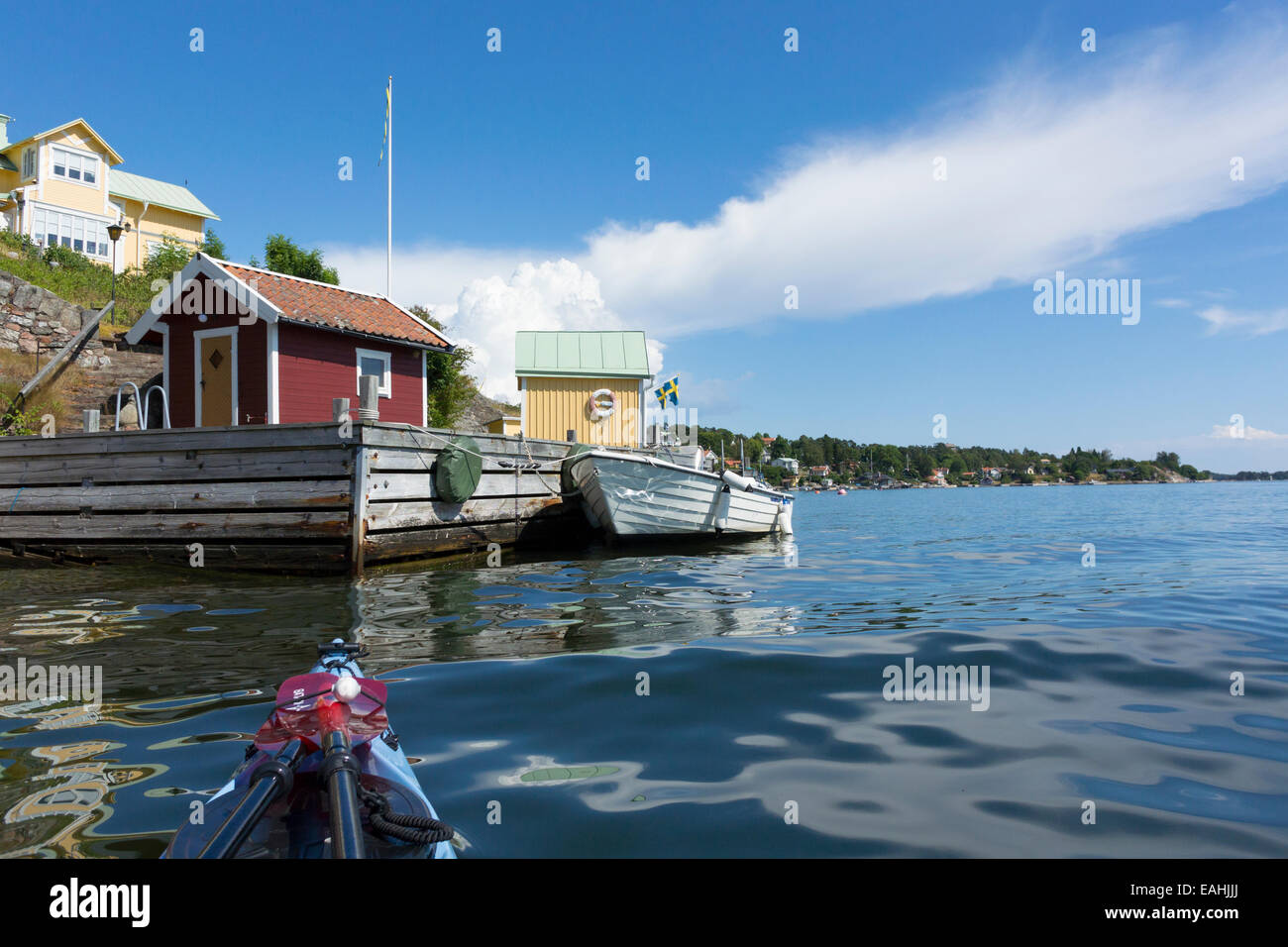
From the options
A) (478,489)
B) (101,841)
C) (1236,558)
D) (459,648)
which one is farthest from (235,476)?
(1236,558)

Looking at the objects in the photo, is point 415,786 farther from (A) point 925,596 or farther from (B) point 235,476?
(B) point 235,476

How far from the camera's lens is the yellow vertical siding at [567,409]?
24.9 meters

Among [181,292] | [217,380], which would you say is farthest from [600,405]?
[181,292]

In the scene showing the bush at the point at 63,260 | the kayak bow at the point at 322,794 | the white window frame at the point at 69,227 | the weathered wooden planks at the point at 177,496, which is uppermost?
the white window frame at the point at 69,227

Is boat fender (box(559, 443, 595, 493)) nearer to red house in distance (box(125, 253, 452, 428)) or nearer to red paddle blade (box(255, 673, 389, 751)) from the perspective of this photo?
red house in distance (box(125, 253, 452, 428))

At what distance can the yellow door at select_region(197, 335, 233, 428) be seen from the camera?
49.4 ft

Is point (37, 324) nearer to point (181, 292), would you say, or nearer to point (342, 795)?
point (181, 292)

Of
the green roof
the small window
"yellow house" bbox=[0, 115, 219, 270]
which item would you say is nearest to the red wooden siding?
"yellow house" bbox=[0, 115, 219, 270]

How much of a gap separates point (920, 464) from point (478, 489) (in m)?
127

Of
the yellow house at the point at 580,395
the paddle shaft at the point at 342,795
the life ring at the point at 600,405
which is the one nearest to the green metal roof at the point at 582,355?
the yellow house at the point at 580,395

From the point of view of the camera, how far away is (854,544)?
16469 mm

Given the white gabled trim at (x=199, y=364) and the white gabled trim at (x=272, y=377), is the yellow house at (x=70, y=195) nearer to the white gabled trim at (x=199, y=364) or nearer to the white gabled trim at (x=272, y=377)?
the white gabled trim at (x=199, y=364)

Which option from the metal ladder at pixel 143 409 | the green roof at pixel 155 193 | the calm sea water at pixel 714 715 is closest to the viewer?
the calm sea water at pixel 714 715

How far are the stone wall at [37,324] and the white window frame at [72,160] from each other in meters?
23.6
